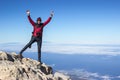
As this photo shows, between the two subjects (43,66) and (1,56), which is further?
(43,66)

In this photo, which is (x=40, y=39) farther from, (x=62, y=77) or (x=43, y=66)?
(x=62, y=77)

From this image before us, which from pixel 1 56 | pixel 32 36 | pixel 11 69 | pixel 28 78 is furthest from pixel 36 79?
pixel 32 36

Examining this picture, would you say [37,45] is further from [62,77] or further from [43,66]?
[62,77]

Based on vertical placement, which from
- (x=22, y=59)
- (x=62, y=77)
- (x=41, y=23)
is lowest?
(x=62, y=77)

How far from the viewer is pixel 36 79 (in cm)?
1405

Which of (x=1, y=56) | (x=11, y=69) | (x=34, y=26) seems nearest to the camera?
(x=11, y=69)

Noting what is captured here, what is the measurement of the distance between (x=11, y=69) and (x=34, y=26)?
553 centimetres

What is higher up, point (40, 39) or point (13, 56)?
point (40, 39)

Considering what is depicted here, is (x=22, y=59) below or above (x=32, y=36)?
below

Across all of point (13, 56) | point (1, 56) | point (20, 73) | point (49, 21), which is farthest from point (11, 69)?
point (49, 21)

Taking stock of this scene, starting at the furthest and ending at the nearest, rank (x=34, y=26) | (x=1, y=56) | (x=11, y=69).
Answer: (x=34, y=26) → (x=1, y=56) → (x=11, y=69)

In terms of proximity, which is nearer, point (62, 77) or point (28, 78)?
point (28, 78)

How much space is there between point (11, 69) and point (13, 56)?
16.0ft

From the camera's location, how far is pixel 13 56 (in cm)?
1830
